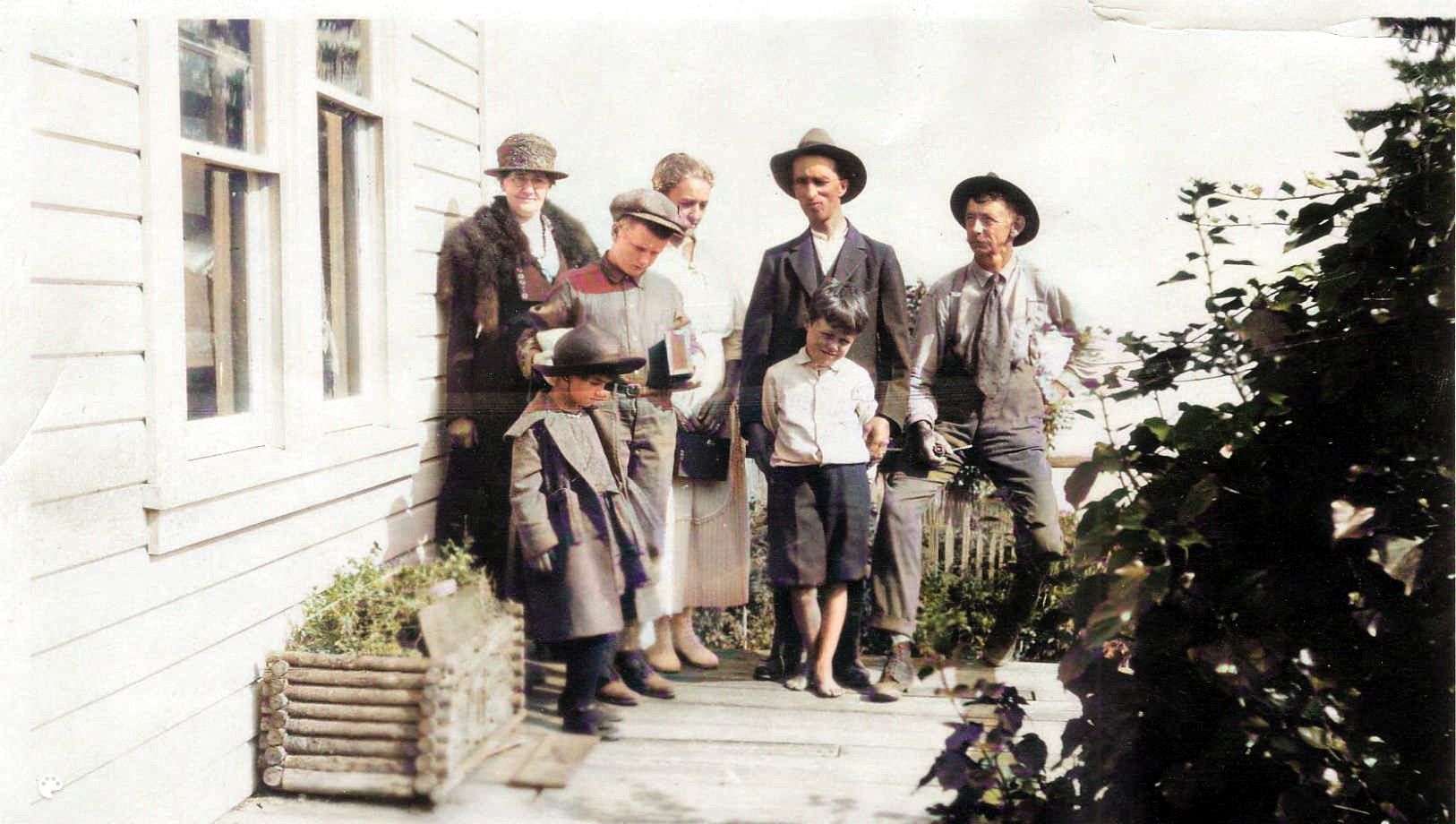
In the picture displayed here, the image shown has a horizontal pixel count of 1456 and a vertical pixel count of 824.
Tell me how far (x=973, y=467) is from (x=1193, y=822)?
0.93 metres

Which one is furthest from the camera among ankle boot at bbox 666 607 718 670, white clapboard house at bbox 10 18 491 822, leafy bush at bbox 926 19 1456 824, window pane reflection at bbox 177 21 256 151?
ankle boot at bbox 666 607 718 670

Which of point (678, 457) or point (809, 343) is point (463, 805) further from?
point (809, 343)

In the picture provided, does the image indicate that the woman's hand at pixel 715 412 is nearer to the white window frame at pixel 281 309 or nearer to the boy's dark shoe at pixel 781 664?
the boy's dark shoe at pixel 781 664

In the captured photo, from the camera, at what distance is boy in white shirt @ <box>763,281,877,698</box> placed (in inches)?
111

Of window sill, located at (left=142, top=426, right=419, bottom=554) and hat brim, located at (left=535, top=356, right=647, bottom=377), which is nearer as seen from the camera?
window sill, located at (left=142, top=426, right=419, bottom=554)

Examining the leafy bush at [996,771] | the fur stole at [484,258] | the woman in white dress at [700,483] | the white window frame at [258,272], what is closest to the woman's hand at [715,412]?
the woman in white dress at [700,483]

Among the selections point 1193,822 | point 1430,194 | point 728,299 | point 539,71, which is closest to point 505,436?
point 728,299

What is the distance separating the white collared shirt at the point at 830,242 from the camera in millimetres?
2830

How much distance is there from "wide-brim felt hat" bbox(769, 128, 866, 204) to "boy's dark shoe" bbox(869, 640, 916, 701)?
1108 millimetres

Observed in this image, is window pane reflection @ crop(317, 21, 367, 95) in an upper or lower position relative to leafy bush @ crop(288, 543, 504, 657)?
upper

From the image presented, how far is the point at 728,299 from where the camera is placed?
9.33 ft

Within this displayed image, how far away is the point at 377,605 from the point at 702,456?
878 millimetres

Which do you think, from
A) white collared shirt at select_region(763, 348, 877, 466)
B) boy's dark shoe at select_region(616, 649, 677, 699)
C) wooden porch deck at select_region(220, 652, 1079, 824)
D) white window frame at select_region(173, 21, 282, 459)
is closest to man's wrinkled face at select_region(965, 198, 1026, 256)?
white collared shirt at select_region(763, 348, 877, 466)

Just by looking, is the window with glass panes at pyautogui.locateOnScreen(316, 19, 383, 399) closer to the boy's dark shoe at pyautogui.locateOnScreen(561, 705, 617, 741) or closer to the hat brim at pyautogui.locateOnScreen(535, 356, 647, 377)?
the hat brim at pyautogui.locateOnScreen(535, 356, 647, 377)
